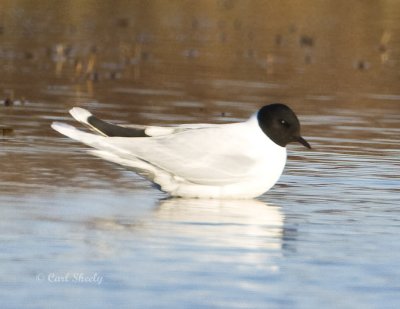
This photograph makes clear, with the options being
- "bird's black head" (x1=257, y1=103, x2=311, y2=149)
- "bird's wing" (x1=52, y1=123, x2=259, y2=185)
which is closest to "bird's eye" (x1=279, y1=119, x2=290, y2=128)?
"bird's black head" (x1=257, y1=103, x2=311, y2=149)

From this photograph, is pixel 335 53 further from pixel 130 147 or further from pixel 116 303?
pixel 116 303

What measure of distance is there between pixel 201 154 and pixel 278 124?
0.69 metres

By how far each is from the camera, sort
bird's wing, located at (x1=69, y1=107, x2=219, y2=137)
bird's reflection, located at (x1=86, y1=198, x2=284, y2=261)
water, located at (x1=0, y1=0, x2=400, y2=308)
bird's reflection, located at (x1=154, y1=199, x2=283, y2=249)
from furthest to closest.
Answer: bird's wing, located at (x1=69, y1=107, x2=219, y2=137), bird's reflection, located at (x1=154, y1=199, x2=283, y2=249), bird's reflection, located at (x1=86, y1=198, x2=284, y2=261), water, located at (x1=0, y1=0, x2=400, y2=308)

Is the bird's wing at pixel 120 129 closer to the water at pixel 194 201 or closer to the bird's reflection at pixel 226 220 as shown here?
the water at pixel 194 201

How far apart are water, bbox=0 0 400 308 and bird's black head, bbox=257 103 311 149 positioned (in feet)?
1.48

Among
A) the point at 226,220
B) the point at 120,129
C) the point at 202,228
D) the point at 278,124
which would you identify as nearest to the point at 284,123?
the point at 278,124

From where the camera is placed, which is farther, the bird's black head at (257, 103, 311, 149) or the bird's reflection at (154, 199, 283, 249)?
the bird's black head at (257, 103, 311, 149)

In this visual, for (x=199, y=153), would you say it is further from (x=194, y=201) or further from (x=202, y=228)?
(x=202, y=228)

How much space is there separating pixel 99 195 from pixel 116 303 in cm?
355

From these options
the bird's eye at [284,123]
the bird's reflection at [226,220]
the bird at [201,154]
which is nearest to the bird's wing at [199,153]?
the bird at [201,154]

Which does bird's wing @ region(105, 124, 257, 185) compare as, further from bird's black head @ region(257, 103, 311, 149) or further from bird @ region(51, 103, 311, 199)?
bird's black head @ region(257, 103, 311, 149)

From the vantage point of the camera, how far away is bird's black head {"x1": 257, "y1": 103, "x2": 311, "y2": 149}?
1112 cm

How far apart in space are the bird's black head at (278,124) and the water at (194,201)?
1.48 ft

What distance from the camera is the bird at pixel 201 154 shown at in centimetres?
1085
